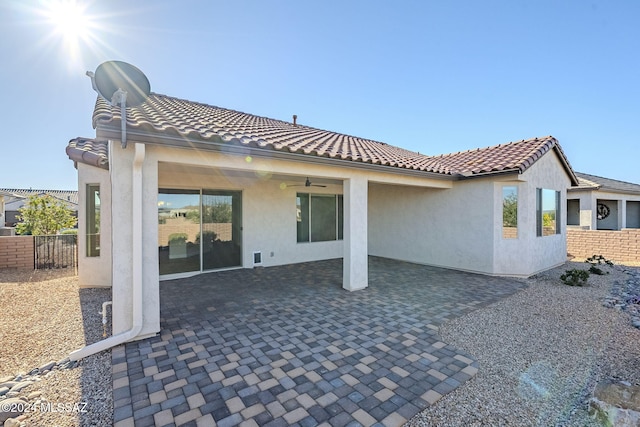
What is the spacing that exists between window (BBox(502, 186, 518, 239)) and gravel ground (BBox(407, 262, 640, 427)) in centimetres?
261

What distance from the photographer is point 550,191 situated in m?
10.8

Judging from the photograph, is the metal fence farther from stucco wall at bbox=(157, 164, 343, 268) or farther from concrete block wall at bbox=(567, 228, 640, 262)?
concrete block wall at bbox=(567, 228, 640, 262)

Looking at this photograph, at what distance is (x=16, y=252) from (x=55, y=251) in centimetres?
124

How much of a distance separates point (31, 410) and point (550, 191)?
14.4 m

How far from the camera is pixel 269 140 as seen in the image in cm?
640

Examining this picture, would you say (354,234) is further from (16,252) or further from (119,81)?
(16,252)

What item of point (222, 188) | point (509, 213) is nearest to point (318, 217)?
point (222, 188)

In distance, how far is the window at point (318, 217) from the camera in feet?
38.5

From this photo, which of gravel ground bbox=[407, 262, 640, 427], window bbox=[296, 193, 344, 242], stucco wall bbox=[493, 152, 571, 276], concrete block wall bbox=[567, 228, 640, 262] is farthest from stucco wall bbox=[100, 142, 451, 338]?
concrete block wall bbox=[567, 228, 640, 262]

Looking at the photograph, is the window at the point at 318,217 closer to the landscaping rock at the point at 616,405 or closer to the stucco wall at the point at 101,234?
the stucco wall at the point at 101,234

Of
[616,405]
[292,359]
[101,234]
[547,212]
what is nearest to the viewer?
[616,405]

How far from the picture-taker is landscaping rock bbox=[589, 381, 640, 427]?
9.14 feet

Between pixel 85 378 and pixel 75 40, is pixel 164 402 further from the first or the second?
pixel 75 40


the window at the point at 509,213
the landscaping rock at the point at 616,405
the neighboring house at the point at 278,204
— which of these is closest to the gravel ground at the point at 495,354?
the landscaping rock at the point at 616,405
